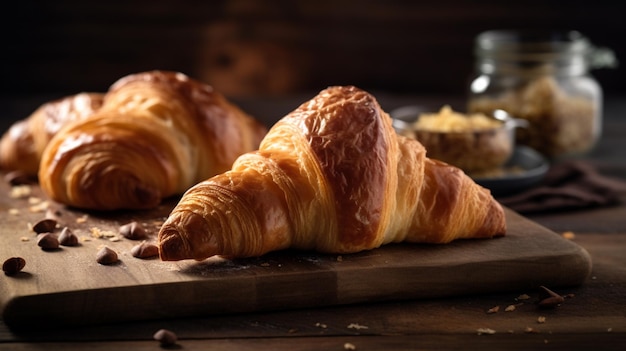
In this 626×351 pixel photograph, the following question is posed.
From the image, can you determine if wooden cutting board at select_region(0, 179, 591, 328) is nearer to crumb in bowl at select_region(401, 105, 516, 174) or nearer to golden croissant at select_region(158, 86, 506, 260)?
golden croissant at select_region(158, 86, 506, 260)

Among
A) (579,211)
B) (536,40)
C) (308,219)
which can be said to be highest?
(536,40)

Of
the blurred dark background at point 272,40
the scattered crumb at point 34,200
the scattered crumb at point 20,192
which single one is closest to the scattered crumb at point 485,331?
the scattered crumb at point 34,200

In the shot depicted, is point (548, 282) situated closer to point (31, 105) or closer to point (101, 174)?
point (101, 174)

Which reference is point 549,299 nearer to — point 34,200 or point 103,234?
point 103,234

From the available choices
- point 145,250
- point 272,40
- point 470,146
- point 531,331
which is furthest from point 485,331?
point 272,40

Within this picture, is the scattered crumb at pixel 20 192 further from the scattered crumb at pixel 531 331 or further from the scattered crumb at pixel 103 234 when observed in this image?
the scattered crumb at pixel 531 331

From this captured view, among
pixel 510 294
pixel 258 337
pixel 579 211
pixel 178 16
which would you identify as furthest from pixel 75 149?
pixel 178 16

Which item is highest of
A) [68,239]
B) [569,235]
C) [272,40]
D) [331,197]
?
[272,40]

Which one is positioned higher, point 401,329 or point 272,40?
point 272,40
